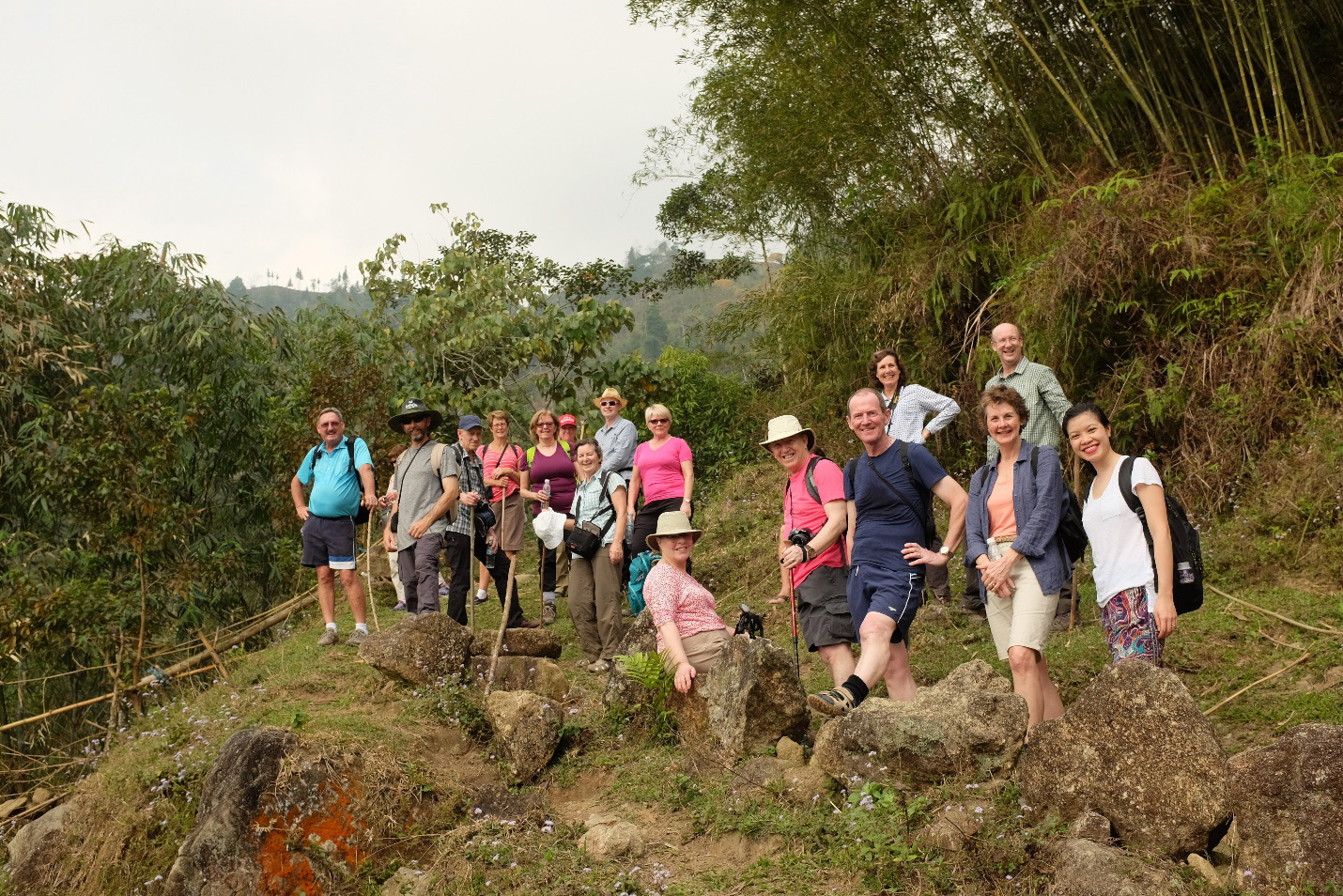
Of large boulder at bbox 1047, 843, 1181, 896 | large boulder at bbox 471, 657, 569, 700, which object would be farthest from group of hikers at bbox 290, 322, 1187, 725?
large boulder at bbox 1047, 843, 1181, 896

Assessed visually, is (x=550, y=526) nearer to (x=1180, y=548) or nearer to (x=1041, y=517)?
(x=1041, y=517)

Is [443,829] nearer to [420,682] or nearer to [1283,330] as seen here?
[420,682]

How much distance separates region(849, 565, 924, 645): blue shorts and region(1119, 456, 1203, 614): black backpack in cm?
97

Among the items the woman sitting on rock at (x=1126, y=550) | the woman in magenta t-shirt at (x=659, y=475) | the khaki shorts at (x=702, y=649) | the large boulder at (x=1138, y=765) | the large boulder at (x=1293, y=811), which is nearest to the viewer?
the large boulder at (x=1293, y=811)

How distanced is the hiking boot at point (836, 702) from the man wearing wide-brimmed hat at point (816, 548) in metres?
0.35

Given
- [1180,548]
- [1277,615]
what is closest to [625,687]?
[1180,548]

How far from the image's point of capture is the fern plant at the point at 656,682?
5305 millimetres

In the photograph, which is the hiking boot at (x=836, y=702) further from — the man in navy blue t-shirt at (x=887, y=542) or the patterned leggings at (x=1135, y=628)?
the patterned leggings at (x=1135, y=628)

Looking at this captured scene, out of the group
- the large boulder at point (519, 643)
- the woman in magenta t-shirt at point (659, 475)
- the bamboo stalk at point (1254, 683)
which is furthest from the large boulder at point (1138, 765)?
the large boulder at point (519, 643)

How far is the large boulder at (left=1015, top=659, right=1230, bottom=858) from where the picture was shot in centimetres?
341

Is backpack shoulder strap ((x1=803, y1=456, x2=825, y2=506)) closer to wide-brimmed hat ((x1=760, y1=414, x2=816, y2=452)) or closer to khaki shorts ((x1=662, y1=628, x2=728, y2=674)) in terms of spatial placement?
wide-brimmed hat ((x1=760, y1=414, x2=816, y2=452))

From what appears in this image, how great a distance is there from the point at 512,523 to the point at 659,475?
128 centimetres

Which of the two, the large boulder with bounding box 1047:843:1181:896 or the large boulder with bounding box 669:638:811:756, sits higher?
the large boulder with bounding box 669:638:811:756

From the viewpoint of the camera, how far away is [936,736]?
3.98m
